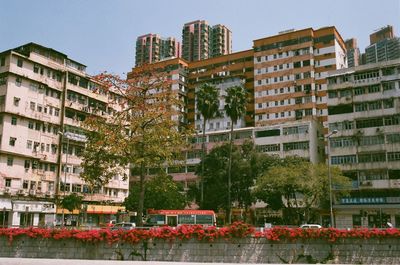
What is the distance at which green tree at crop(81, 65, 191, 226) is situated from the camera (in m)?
31.7

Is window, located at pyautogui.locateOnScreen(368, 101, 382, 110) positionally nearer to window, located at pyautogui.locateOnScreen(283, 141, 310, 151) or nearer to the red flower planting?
window, located at pyautogui.locateOnScreen(283, 141, 310, 151)

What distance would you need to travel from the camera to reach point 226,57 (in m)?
108

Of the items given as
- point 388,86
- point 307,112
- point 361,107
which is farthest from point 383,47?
point 361,107

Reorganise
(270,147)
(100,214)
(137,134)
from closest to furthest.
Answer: (137,134) → (100,214) → (270,147)

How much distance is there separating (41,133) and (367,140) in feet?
161

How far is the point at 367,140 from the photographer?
221 feet

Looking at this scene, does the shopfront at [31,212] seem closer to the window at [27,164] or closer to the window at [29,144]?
the window at [27,164]

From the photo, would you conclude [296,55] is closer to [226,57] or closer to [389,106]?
[226,57]

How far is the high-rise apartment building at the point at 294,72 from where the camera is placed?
87.9 m

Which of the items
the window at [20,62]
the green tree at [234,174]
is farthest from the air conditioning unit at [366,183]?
the window at [20,62]

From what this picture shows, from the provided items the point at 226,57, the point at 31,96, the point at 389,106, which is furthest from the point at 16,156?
the point at 226,57

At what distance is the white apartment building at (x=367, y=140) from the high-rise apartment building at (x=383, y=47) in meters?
117

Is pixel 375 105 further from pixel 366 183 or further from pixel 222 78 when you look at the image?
pixel 222 78

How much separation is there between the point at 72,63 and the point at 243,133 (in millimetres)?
33393
